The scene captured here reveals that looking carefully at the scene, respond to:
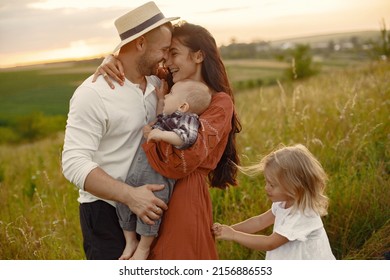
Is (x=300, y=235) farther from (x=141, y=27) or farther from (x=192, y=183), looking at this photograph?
(x=141, y=27)

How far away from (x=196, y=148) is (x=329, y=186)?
160 cm

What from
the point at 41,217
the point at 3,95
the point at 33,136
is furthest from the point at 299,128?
the point at 33,136

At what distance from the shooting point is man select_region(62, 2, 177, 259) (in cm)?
288

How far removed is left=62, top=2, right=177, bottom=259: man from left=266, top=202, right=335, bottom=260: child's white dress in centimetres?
57

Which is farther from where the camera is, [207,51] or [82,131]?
[207,51]

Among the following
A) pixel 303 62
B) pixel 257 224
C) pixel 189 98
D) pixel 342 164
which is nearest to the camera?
pixel 189 98

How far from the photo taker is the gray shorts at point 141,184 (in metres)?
2.94

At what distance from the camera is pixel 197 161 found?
9.30 feet

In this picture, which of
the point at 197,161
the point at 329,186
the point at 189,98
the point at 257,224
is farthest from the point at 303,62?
the point at 197,161

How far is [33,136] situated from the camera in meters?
8.63

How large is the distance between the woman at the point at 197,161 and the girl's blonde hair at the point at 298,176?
258mm

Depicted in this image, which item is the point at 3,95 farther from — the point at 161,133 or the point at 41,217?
the point at 161,133

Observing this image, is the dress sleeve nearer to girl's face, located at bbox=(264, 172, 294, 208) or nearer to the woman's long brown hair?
the woman's long brown hair
